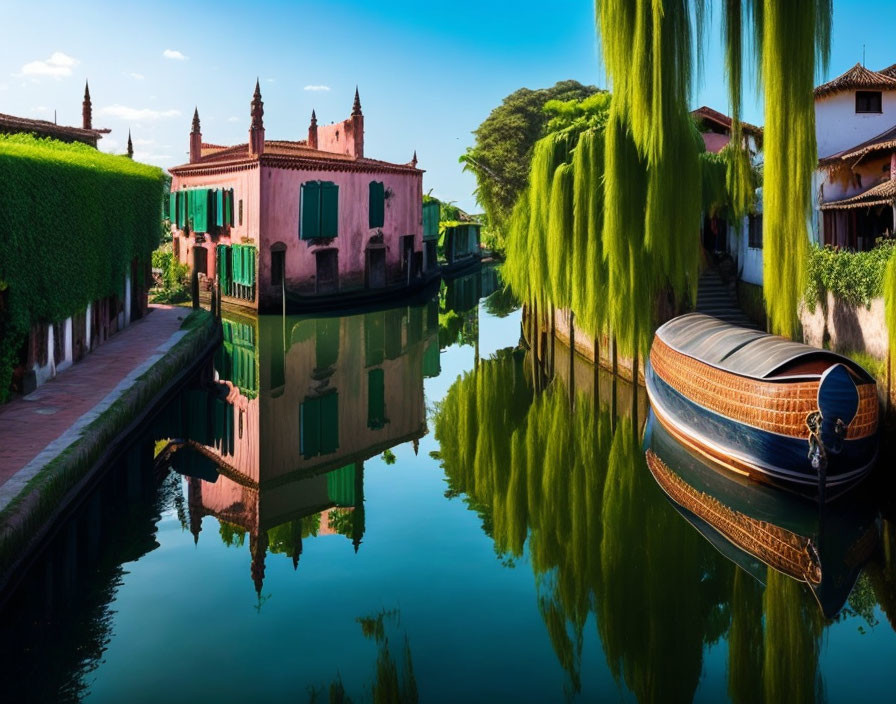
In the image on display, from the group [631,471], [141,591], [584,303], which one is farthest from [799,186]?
[141,591]

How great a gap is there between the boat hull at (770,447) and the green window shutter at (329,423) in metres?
6.07

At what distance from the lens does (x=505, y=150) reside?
57500 millimetres

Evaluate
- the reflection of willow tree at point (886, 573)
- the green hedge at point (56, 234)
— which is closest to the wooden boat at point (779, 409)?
the reflection of willow tree at point (886, 573)

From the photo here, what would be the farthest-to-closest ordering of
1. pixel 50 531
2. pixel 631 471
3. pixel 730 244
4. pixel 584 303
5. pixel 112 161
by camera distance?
1. pixel 730 244
2. pixel 112 161
3. pixel 584 303
4. pixel 631 471
5. pixel 50 531

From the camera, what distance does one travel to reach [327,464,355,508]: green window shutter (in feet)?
43.3

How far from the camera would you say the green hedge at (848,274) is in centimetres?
1487

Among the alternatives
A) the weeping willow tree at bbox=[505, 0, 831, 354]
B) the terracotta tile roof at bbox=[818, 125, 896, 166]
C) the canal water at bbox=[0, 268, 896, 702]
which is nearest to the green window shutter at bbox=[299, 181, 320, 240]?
the weeping willow tree at bbox=[505, 0, 831, 354]

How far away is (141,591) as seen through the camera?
9508mm

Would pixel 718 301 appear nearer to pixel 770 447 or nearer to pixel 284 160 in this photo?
pixel 770 447

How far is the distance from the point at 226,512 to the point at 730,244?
66.8 feet

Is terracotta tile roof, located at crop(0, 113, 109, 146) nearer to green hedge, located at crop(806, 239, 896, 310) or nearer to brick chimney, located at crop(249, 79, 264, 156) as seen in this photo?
brick chimney, located at crop(249, 79, 264, 156)

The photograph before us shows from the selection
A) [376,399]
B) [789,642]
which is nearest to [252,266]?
[376,399]

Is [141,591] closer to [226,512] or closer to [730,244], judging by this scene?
[226,512]

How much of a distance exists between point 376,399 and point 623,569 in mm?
10974
